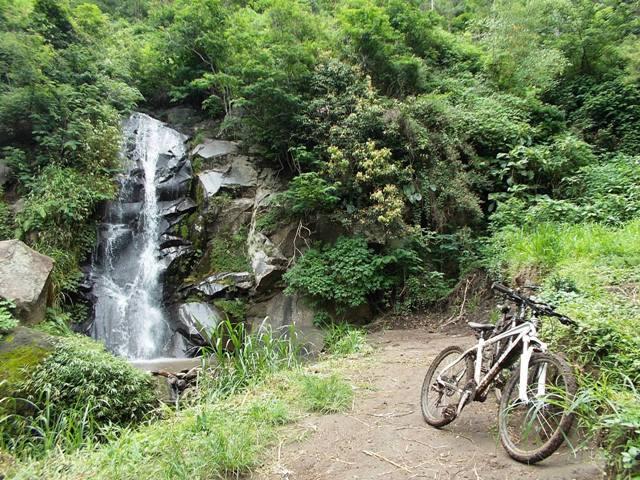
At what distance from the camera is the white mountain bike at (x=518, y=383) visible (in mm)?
2725

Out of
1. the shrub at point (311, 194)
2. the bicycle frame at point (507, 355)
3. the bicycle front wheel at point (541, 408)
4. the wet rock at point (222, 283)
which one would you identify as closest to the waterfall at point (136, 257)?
the wet rock at point (222, 283)

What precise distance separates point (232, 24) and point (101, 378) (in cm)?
1056

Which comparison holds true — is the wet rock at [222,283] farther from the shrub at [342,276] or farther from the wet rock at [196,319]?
the shrub at [342,276]

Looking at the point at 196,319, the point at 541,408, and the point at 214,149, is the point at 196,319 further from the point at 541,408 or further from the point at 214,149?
the point at 541,408

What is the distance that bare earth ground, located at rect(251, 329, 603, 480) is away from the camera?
111 inches

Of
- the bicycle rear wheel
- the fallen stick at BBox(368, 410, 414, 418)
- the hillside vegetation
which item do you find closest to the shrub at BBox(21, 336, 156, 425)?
the hillside vegetation

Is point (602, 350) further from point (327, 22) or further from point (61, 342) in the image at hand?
point (327, 22)

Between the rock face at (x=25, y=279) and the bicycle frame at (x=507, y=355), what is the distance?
715 cm

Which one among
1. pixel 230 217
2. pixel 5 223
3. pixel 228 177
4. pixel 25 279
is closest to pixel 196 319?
pixel 230 217

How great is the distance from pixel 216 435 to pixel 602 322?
10.1 ft

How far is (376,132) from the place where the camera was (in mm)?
9570

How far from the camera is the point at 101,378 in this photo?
5375mm

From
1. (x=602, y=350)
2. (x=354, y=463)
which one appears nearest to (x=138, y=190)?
(x=354, y=463)

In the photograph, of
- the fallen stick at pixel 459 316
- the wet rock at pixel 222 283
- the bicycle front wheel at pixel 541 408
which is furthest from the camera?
the wet rock at pixel 222 283
